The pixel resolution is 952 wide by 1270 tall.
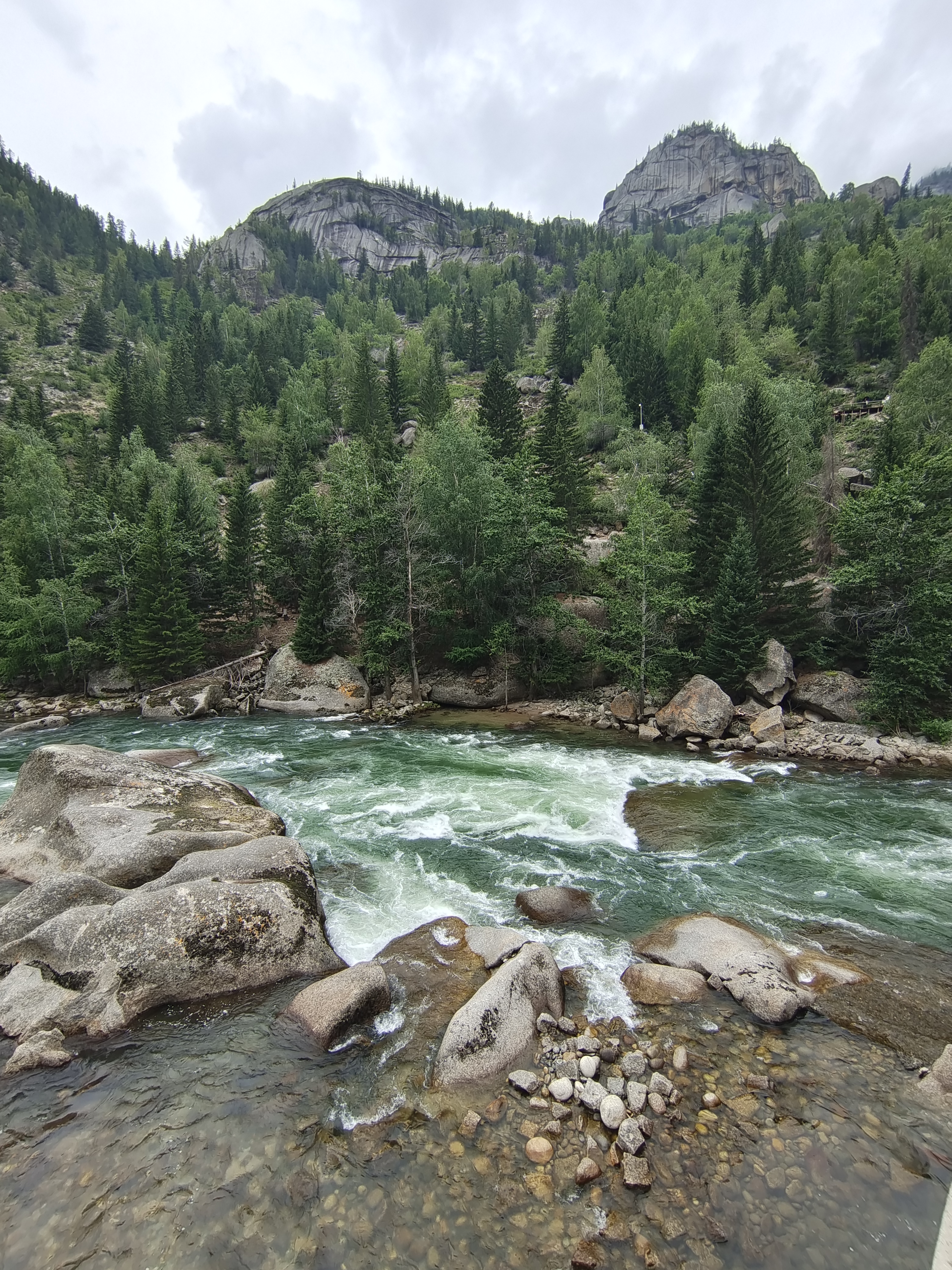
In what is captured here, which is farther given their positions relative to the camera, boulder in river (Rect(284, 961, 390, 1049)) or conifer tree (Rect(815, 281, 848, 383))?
conifer tree (Rect(815, 281, 848, 383))

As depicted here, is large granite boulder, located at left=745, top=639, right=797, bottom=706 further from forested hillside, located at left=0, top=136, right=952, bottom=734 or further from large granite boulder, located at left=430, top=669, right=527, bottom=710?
large granite boulder, located at left=430, top=669, right=527, bottom=710

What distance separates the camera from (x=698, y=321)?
7188 cm

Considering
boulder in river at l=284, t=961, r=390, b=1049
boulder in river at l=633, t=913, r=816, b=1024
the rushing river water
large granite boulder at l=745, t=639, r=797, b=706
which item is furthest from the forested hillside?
boulder in river at l=284, t=961, r=390, b=1049

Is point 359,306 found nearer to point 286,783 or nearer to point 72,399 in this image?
point 72,399

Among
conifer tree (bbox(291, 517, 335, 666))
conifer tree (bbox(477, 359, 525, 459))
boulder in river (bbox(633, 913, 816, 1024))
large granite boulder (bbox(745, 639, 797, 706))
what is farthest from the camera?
conifer tree (bbox(477, 359, 525, 459))

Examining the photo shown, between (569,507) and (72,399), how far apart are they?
103281mm

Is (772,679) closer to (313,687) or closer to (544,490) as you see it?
(544,490)

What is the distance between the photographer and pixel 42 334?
392ft

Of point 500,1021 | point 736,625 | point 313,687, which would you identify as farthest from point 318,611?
point 500,1021

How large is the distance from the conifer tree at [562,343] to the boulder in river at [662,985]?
288 feet

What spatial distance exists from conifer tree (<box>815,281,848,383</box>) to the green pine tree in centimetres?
13630

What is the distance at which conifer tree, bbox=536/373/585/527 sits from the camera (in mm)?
39938

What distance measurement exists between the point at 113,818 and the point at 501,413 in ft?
146

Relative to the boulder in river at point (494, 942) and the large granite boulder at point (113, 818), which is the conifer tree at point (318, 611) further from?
the boulder in river at point (494, 942)
